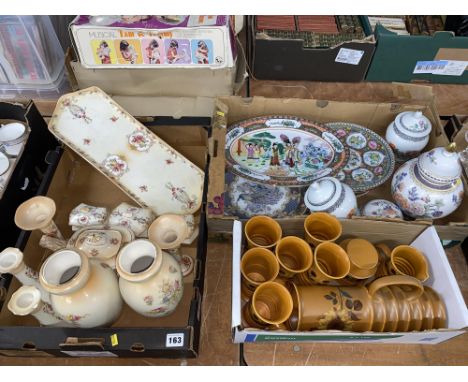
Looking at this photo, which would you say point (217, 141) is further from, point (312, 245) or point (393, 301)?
point (393, 301)

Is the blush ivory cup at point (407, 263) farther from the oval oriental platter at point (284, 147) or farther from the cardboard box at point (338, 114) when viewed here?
the oval oriental platter at point (284, 147)

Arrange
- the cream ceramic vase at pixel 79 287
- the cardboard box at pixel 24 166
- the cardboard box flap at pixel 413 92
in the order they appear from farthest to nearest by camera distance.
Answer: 1. the cardboard box flap at pixel 413 92
2. the cardboard box at pixel 24 166
3. the cream ceramic vase at pixel 79 287

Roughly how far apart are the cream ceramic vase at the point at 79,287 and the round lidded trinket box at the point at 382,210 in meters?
0.60

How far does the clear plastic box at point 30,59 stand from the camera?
1.05 m

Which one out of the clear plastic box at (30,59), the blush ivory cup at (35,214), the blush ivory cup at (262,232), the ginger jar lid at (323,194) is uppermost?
the clear plastic box at (30,59)

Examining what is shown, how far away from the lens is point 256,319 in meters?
0.71

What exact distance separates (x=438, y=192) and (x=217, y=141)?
1.69 ft

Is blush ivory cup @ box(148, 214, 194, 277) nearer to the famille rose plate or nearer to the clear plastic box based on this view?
the famille rose plate

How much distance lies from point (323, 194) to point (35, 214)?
0.62 metres

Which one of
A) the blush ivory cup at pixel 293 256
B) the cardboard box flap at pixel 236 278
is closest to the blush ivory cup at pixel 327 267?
the blush ivory cup at pixel 293 256

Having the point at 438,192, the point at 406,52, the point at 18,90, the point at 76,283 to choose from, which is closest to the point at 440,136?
the point at 438,192

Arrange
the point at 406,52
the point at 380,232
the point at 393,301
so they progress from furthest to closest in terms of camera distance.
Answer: the point at 406,52
the point at 380,232
the point at 393,301

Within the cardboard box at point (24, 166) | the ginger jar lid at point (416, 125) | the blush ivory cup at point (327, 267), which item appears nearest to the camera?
the blush ivory cup at point (327, 267)

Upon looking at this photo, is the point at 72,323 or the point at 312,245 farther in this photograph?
the point at 312,245
